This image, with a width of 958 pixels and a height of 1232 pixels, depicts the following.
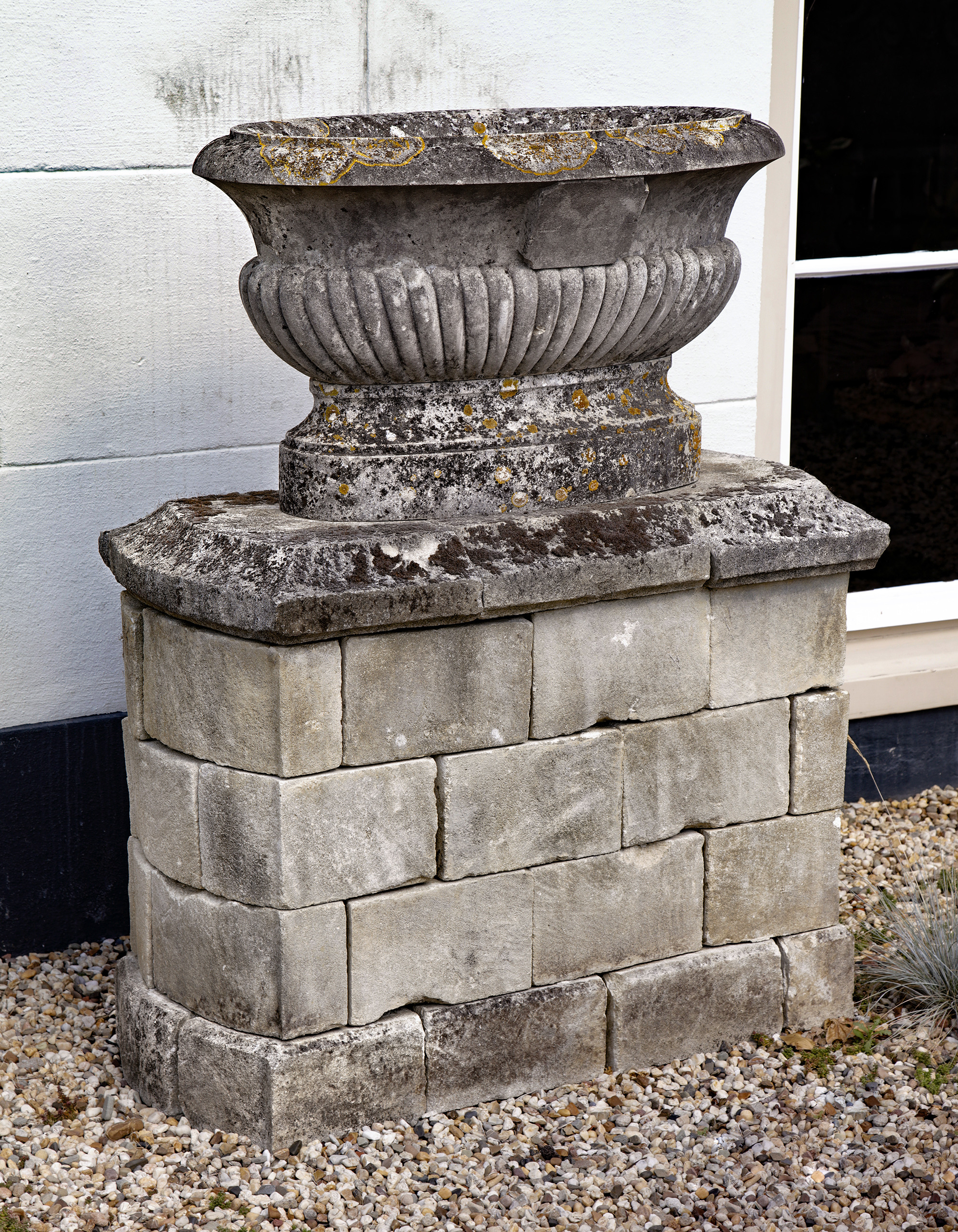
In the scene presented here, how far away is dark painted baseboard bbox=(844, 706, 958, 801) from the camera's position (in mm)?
4551

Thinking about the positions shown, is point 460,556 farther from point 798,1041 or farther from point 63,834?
point 63,834

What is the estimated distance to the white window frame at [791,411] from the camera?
4.12 meters

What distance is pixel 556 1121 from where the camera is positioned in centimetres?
294

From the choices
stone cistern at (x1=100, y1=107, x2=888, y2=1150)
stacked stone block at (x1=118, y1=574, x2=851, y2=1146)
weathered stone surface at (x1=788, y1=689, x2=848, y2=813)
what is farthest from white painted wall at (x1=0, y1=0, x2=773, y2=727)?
weathered stone surface at (x1=788, y1=689, x2=848, y2=813)

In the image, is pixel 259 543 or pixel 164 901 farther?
pixel 164 901

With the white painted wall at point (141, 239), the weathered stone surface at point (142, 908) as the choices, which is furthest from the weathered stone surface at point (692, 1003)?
the white painted wall at point (141, 239)

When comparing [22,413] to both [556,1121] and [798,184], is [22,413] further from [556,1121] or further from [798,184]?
[798,184]

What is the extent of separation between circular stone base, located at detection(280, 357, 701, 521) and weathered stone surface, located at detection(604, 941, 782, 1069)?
101 centimetres

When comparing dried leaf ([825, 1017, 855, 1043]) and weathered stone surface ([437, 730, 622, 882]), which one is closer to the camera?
weathered stone surface ([437, 730, 622, 882])

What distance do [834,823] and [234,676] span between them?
4.58ft

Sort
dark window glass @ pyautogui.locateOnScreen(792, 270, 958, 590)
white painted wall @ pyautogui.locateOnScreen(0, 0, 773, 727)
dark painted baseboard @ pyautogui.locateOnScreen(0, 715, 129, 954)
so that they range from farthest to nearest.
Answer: dark window glass @ pyautogui.locateOnScreen(792, 270, 958, 590)
dark painted baseboard @ pyautogui.locateOnScreen(0, 715, 129, 954)
white painted wall @ pyautogui.locateOnScreen(0, 0, 773, 727)

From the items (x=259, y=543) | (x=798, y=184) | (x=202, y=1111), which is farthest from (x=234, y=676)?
(x=798, y=184)

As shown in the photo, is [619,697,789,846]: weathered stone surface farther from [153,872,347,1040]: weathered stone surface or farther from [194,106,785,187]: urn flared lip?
[194,106,785,187]: urn flared lip

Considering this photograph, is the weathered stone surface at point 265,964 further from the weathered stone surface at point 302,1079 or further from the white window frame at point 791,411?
the white window frame at point 791,411
